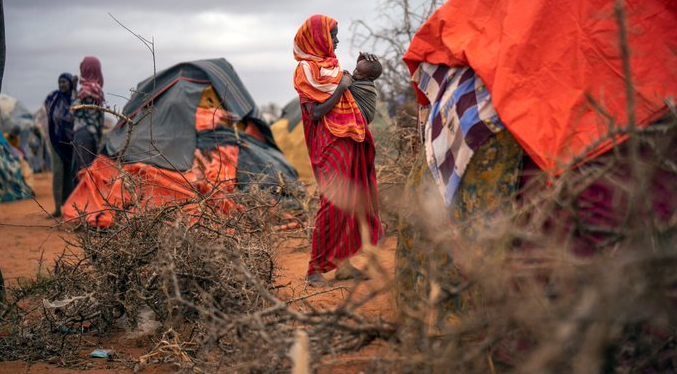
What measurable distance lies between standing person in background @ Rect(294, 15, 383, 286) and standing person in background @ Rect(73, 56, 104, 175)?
4.10 m

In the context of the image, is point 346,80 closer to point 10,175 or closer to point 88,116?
point 88,116

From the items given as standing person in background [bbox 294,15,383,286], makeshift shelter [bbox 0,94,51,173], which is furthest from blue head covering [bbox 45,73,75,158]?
makeshift shelter [bbox 0,94,51,173]

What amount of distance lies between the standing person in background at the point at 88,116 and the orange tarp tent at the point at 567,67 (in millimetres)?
6194

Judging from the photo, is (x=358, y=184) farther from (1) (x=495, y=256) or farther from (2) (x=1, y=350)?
(1) (x=495, y=256)

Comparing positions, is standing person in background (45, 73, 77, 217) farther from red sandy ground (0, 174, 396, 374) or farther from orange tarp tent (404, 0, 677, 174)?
orange tarp tent (404, 0, 677, 174)

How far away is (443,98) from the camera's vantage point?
328cm

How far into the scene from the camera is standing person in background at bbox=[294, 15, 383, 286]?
480 centimetres

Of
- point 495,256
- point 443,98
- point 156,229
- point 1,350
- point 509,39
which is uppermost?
point 509,39

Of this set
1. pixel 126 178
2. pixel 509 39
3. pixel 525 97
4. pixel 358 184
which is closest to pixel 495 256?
pixel 525 97

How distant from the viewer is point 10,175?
38.4 feet

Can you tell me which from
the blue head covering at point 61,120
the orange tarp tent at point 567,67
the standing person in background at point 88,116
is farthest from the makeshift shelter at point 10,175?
the orange tarp tent at point 567,67

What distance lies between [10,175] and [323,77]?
8.70 meters

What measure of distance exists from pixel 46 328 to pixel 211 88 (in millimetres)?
5232

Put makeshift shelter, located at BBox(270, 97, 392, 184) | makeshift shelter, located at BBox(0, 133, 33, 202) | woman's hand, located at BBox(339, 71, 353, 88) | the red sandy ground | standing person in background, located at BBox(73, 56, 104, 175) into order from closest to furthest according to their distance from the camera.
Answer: the red sandy ground, woman's hand, located at BBox(339, 71, 353, 88), standing person in background, located at BBox(73, 56, 104, 175), makeshift shelter, located at BBox(0, 133, 33, 202), makeshift shelter, located at BBox(270, 97, 392, 184)
